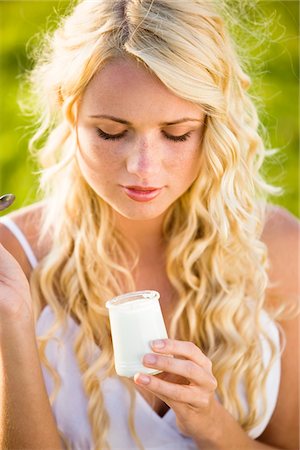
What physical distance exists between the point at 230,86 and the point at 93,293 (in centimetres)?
103

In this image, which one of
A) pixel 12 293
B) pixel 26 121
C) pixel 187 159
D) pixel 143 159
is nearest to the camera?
pixel 12 293

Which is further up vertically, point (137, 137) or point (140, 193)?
point (137, 137)

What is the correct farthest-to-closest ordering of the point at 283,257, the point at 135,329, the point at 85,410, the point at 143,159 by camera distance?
the point at 283,257, the point at 85,410, the point at 143,159, the point at 135,329

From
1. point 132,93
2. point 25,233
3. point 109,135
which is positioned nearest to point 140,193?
point 109,135

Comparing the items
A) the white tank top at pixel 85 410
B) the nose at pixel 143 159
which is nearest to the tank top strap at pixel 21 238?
the white tank top at pixel 85 410

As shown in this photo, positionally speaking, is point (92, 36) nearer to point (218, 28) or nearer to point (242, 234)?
point (218, 28)

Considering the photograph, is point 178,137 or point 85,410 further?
point 85,410

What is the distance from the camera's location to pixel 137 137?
2.66 meters

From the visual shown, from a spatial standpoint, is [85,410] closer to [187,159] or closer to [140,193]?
[140,193]

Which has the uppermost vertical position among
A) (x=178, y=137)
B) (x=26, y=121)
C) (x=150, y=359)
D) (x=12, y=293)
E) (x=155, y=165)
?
(x=26, y=121)

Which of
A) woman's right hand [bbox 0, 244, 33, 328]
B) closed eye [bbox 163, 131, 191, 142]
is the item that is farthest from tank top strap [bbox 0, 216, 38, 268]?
closed eye [bbox 163, 131, 191, 142]

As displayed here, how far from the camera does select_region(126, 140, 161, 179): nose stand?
2.65m

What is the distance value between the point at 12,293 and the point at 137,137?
680 mm

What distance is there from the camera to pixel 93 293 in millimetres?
3238
